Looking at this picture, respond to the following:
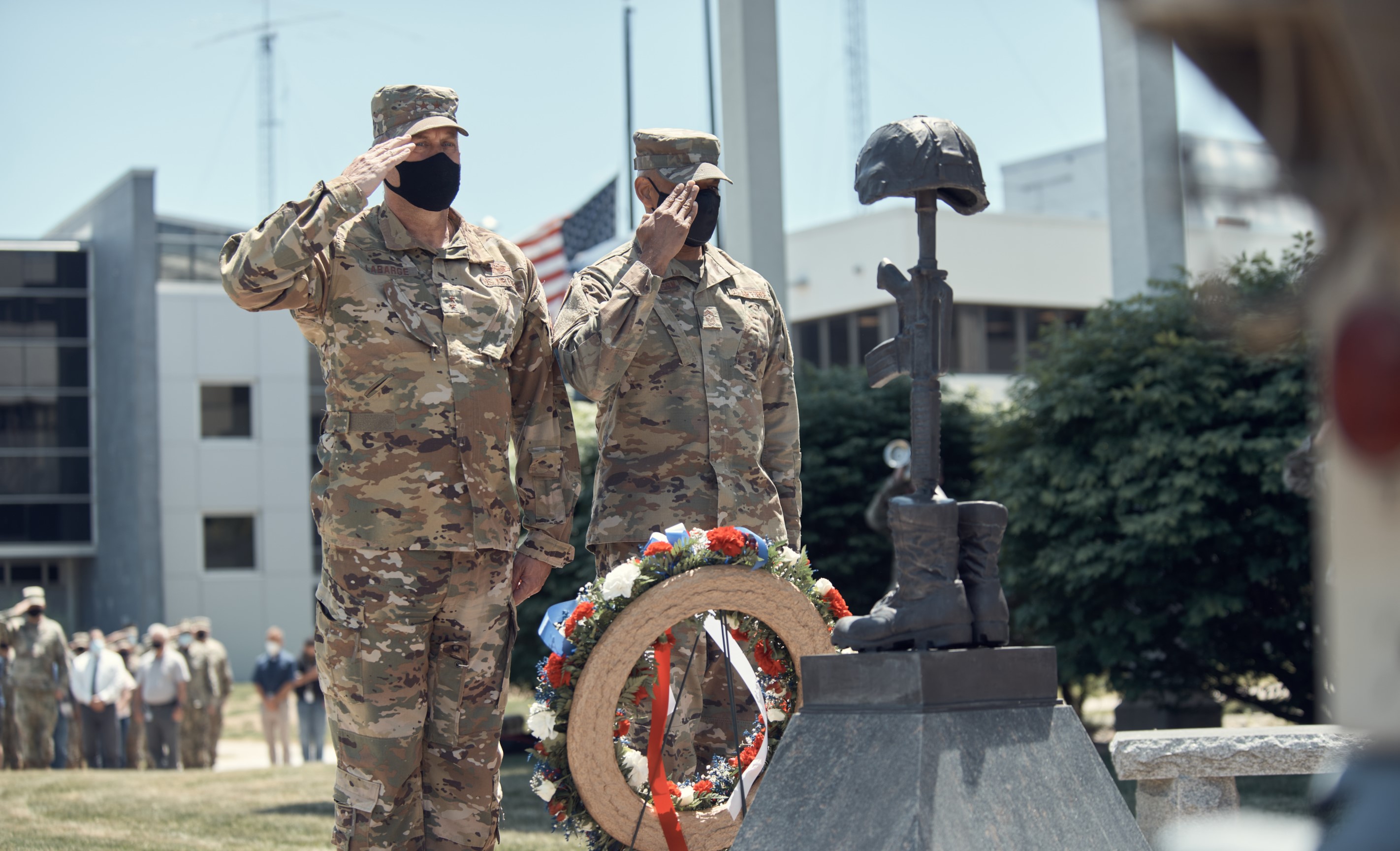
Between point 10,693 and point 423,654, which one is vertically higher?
point 423,654

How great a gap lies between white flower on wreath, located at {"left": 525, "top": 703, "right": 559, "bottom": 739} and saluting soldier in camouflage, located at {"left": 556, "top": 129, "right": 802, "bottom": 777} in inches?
19.3

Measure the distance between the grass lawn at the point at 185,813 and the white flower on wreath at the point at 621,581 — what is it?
2.83 m

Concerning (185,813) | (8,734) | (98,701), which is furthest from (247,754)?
(185,813)

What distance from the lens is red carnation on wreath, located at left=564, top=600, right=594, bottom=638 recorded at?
4395 millimetres

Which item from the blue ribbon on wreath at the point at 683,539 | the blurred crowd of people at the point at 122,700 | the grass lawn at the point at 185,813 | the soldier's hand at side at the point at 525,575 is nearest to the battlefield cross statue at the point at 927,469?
the blue ribbon on wreath at the point at 683,539

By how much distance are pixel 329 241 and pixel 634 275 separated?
3.24 feet

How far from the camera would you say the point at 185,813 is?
9.04 m

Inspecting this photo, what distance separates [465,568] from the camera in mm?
4355

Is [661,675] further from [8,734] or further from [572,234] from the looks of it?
[572,234]

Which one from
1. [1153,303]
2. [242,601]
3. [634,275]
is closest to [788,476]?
[634,275]

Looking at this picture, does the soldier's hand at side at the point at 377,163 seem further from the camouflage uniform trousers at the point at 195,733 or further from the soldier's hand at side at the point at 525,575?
the camouflage uniform trousers at the point at 195,733

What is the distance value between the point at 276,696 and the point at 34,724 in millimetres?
2961

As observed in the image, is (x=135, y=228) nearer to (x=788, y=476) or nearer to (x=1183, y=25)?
(x=788, y=476)

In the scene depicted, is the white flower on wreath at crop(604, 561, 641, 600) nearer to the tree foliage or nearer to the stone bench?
the stone bench
